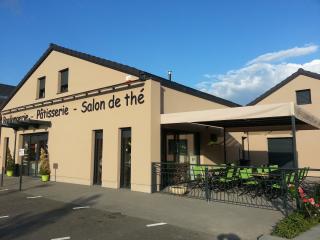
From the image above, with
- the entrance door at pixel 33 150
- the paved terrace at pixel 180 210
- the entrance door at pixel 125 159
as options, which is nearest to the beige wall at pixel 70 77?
the entrance door at pixel 33 150

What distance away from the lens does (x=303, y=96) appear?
61.0ft

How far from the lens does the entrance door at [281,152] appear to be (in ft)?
59.2

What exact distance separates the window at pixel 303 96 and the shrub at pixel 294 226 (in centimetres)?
1352

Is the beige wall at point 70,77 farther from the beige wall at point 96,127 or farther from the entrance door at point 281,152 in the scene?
the entrance door at point 281,152

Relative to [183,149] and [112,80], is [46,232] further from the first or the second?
[183,149]

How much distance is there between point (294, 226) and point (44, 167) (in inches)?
460

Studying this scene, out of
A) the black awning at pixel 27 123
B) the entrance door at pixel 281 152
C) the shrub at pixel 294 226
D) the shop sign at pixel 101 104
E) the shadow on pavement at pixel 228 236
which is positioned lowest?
the shadow on pavement at pixel 228 236

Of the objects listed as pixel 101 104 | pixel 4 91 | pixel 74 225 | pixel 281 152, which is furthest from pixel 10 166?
pixel 4 91

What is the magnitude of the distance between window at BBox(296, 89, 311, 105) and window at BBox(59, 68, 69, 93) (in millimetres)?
13285

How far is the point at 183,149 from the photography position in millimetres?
13750

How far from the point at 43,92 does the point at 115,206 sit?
1061 centimetres

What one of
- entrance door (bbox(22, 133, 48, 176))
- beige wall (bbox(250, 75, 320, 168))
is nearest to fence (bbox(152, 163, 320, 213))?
entrance door (bbox(22, 133, 48, 176))

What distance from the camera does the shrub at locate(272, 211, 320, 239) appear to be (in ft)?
18.1

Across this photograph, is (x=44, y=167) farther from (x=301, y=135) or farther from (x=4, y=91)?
(x=4, y=91)
